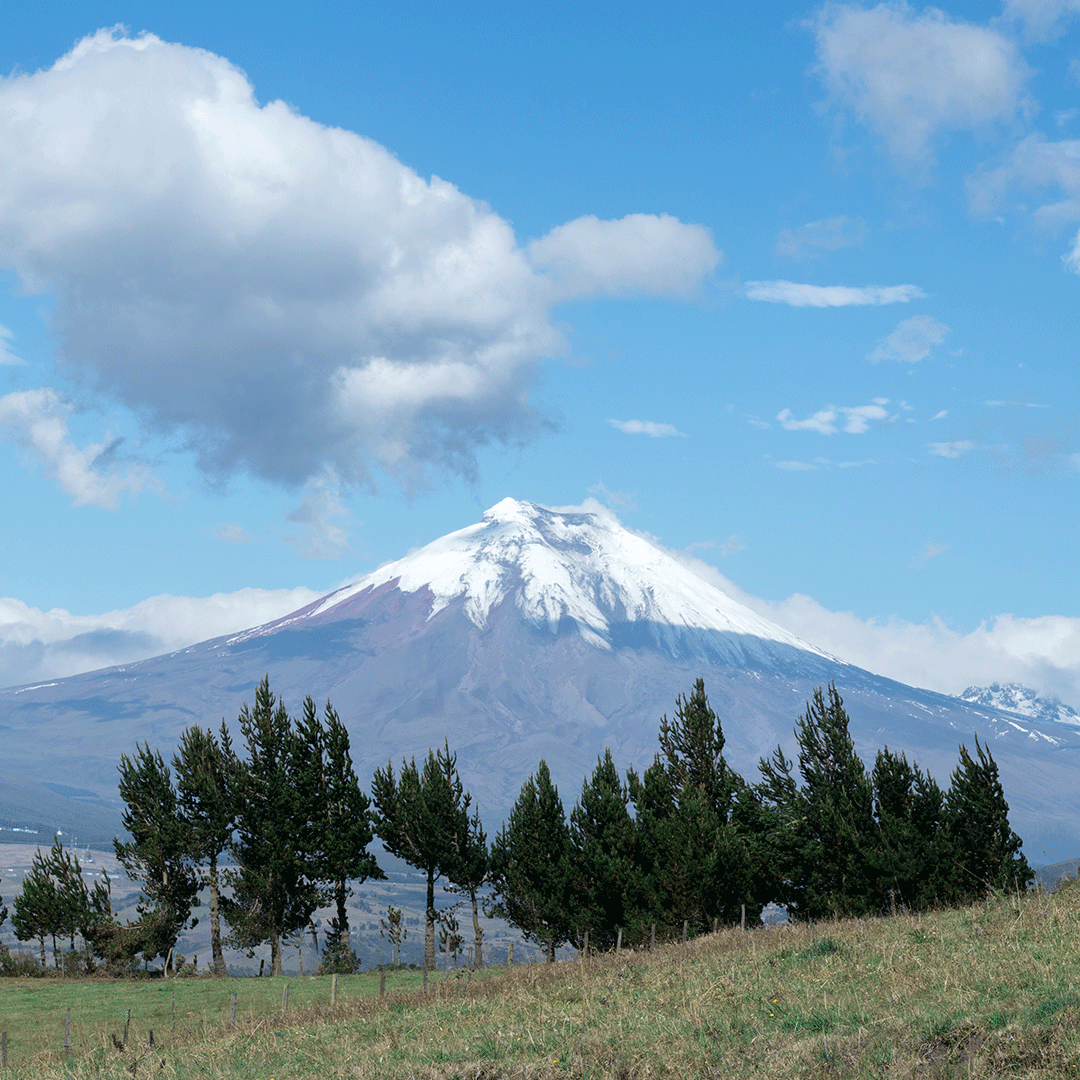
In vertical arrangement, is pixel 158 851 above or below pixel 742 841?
above

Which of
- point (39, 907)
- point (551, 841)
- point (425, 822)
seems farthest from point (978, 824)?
point (39, 907)

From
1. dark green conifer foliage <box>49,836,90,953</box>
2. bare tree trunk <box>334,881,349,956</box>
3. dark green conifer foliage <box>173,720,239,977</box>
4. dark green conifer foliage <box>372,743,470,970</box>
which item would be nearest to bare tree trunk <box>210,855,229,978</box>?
dark green conifer foliage <box>173,720,239,977</box>

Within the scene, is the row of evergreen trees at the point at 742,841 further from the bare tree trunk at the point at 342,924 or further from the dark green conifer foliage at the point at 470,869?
the bare tree trunk at the point at 342,924

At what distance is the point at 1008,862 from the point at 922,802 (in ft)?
22.2

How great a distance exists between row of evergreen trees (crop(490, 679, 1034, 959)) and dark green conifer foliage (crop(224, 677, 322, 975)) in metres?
13.9

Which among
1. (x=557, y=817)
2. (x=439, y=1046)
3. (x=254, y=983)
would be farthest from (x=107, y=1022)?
(x=557, y=817)

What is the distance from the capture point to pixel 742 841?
62.5 m

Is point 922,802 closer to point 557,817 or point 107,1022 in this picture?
point 557,817

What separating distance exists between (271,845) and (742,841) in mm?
31683

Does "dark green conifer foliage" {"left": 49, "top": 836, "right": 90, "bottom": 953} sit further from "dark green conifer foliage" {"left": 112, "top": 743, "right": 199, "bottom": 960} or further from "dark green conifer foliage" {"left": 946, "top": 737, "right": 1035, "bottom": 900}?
"dark green conifer foliage" {"left": 946, "top": 737, "right": 1035, "bottom": 900}

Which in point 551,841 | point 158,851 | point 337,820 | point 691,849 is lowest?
point 691,849

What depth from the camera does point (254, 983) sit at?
51.7 metres

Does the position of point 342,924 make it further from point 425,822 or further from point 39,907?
point 39,907

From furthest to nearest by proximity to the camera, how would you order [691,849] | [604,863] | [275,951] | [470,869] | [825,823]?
[470,869], [604,863], [275,951], [825,823], [691,849]
